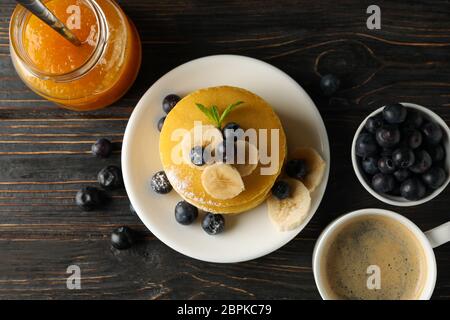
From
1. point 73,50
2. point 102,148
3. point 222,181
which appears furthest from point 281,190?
point 73,50

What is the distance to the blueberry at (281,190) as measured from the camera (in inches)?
50.2

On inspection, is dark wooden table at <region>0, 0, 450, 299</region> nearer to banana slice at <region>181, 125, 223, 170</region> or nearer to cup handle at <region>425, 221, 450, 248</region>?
cup handle at <region>425, 221, 450, 248</region>

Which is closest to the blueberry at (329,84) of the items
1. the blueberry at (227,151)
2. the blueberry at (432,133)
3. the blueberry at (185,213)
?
the blueberry at (432,133)

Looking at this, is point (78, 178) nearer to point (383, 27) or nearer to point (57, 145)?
point (57, 145)

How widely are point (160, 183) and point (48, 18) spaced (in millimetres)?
478

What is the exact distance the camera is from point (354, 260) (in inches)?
52.9

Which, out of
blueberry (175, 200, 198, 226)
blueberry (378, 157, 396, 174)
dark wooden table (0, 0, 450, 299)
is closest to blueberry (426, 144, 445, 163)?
blueberry (378, 157, 396, 174)

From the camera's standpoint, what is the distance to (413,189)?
124cm

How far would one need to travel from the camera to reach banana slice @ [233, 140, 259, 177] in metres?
1.19

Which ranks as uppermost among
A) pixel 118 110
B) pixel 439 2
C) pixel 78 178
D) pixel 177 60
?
pixel 439 2

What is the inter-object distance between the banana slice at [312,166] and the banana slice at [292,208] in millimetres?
23

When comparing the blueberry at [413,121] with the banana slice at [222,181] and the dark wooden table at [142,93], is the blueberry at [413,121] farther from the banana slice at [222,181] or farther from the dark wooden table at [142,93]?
the banana slice at [222,181]
